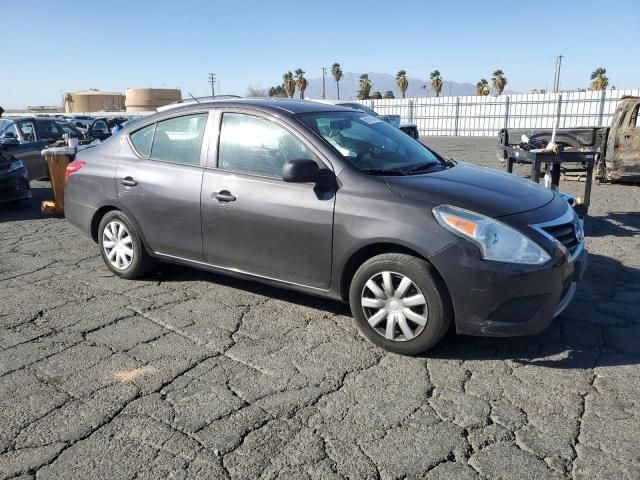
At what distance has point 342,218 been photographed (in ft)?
12.3

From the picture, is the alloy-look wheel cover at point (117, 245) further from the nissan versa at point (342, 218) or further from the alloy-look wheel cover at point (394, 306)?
the alloy-look wheel cover at point (394, 306)

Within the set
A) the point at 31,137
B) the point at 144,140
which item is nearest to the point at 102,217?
the point at 144,140

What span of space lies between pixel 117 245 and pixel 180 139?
4.17 feet

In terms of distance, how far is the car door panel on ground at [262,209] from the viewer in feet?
12.8

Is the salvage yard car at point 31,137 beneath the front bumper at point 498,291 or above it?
above

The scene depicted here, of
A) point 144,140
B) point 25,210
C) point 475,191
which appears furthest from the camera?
point 25,210

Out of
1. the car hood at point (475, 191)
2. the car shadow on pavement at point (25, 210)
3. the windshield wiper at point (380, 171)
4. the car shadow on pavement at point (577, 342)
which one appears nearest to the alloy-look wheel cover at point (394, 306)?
the car shadow on pavement at point (577, 342)

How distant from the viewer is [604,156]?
35.4 feet

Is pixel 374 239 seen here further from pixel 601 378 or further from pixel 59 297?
pixel 59 297

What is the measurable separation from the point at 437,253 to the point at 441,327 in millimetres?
489

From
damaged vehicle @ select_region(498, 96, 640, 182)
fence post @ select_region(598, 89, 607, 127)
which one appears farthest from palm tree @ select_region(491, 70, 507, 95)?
damaged vehicle @ select_region(498, 96, 640, 182)

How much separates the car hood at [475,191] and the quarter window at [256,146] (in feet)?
2.56

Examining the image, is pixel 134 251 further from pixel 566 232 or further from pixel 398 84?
pixel 398 84

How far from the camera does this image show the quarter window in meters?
4.13
